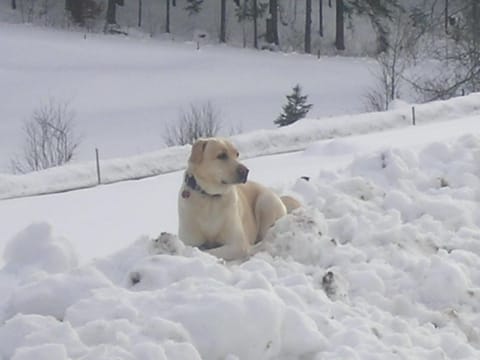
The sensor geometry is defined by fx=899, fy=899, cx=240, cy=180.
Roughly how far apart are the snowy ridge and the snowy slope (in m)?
3.23

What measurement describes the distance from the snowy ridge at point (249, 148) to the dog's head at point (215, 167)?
542cm

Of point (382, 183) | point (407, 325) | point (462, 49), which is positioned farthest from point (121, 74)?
point (407, 325)

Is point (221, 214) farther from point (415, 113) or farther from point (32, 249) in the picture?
point (415, 113)

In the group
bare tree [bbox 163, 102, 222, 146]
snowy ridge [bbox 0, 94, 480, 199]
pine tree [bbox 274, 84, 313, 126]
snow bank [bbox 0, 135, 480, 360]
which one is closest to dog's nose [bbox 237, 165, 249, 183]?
snow bank [bbox 0, 135, 480, 360]

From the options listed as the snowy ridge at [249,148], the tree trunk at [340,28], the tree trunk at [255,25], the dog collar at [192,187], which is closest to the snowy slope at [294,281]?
the dog collar at [192,187]

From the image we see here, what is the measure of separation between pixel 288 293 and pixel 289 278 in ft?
1.07

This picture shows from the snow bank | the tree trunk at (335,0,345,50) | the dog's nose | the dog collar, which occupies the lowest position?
the snow bank

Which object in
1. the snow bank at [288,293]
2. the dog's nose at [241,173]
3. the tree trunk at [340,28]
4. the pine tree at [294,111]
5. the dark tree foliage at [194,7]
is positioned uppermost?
the dark tree foliage at [194,7]

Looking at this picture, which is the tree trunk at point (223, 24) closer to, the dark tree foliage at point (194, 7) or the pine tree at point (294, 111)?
the dark tree foliage at point (194, 7)

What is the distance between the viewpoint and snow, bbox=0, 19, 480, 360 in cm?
378

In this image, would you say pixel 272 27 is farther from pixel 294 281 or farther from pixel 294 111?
pixel 294 281

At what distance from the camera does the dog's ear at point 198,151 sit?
5.54m

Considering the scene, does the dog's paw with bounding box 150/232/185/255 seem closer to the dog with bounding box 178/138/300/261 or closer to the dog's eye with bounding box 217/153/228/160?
the dog with bounding box 178/138/300/261

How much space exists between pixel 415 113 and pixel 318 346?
12074 millimetres
